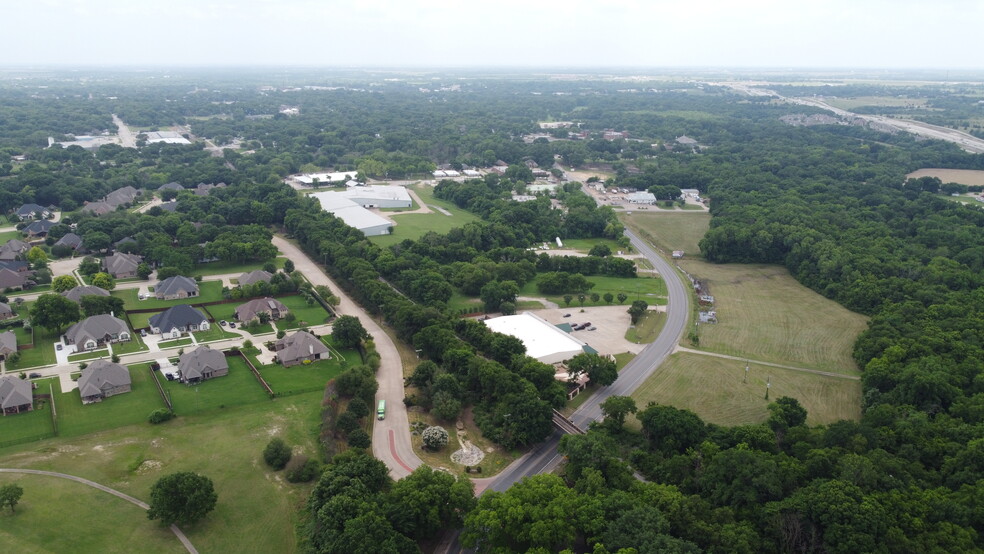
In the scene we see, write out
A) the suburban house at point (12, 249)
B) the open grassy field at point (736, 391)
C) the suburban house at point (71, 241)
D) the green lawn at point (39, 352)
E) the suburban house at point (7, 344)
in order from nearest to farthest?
the open grassy field at point (736, 391) < the green lawn at point (39, 352) < the suburban house at point (7, 344) < the suburban house at point (12, 249) < the suburban house at point (71, 241)

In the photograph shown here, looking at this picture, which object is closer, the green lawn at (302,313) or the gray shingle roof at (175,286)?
the green lawn at (302,313)

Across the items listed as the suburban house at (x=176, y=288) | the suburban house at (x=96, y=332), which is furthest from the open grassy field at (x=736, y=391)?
the suburban house at (x=176, y=288)

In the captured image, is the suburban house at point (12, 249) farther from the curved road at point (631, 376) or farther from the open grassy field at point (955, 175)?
the open grassy field at point (955, 175)

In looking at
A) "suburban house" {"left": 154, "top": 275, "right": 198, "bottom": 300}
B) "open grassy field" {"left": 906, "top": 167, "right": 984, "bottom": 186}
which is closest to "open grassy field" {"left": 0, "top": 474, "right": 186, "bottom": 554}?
"suburban house" {"left": 154, "top": 275, "right": 198, "bottom": 300}

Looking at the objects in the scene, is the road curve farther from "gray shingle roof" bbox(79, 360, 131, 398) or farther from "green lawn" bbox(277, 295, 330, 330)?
"green lawn" bbox(277, 295, 330, 330)

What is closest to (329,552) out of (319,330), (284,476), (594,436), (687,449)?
(284,476)

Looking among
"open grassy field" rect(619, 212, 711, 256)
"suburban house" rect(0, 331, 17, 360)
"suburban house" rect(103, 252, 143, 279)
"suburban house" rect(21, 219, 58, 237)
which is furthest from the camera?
"open grassy field" rect(619, 212, 711, 256)

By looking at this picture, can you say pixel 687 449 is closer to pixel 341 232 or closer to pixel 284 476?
pixel 284 476

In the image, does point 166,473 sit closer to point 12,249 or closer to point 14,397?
point 14,397
